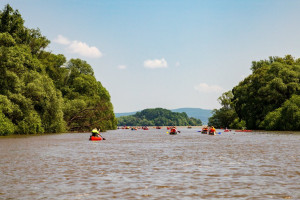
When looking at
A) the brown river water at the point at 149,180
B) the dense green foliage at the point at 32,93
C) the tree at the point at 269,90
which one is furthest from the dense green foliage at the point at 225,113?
the brown river water at the point at 149,180

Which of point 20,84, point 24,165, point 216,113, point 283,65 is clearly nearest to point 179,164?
point 24,165

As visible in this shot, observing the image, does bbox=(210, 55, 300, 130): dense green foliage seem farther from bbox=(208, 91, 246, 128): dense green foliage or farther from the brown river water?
the brown river water

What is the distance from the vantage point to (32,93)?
5991 centimetres

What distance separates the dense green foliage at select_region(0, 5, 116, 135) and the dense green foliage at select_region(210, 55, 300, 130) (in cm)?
3908

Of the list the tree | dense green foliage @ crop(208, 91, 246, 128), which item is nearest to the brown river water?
the tree

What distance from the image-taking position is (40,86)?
202 feet

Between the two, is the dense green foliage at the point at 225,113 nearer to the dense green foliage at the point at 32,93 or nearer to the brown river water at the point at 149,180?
the dense green foliage at the point at 32,93

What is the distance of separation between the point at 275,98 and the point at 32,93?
57.5 meters

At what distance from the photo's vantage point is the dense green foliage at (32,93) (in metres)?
57.4

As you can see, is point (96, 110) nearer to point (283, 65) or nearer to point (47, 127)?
point (47, 127)

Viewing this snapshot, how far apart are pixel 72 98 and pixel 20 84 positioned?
3268cm

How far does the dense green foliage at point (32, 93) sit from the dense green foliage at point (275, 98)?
128ft

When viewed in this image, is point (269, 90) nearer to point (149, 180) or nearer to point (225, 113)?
point (225, 113)


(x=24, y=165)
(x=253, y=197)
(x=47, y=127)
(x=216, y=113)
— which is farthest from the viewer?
(x=216, y=113)
